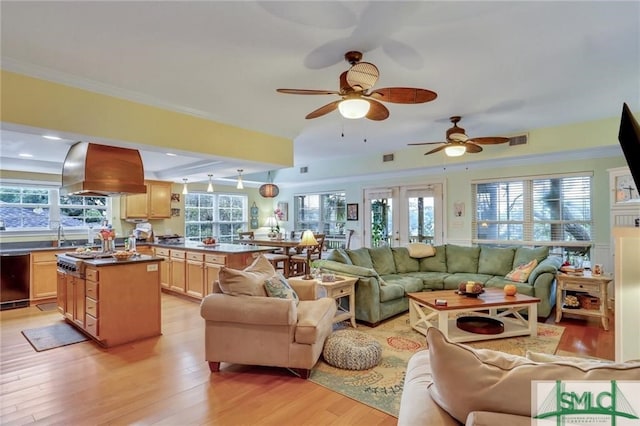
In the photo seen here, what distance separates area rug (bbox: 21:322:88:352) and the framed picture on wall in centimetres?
558

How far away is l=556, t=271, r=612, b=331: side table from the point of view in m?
4.07

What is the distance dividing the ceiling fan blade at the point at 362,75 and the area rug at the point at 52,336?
4005 mm

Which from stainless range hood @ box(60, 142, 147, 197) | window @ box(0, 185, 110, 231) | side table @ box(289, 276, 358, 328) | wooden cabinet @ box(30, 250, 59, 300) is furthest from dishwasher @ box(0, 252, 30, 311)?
side table @ box(289, 276, 358, 328)

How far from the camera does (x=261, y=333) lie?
2.84 meters

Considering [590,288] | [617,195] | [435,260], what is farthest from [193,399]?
[617,195]

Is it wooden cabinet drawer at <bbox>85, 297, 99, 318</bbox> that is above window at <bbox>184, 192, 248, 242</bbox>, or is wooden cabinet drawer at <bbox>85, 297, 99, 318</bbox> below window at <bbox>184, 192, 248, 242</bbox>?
below

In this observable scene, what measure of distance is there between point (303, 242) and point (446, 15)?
2977 mm

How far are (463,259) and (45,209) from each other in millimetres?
7647

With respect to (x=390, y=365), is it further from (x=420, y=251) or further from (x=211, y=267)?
(x=211, y=267)

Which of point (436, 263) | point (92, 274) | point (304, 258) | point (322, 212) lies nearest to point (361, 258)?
point (436, 263)

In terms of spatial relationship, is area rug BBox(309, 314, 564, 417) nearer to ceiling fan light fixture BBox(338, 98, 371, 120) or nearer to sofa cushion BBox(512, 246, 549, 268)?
sofa cushion BBox(512, 246, 549, 268)

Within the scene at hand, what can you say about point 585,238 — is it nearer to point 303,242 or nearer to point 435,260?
point 435,260

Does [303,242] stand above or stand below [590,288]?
above

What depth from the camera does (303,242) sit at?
14.4 ft
